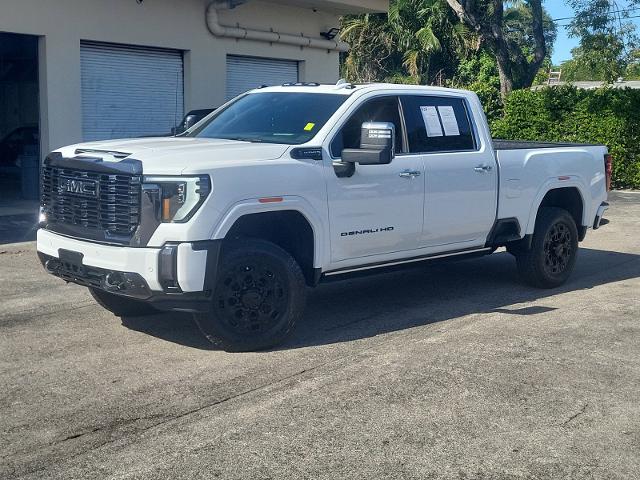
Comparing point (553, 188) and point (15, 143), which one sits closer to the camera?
point (553, 188)

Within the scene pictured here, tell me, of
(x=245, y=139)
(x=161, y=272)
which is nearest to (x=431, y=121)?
(x=245, y=139)

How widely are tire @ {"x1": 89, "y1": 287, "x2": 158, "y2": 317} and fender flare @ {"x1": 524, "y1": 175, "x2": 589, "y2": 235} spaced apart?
385 cm

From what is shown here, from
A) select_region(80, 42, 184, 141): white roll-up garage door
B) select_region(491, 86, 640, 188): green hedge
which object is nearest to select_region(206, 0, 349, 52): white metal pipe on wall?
select_region(80, 42, 184, 141): white roll-up garage door

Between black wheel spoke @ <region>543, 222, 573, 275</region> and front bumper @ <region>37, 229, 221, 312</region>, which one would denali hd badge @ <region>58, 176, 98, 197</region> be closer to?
front bumper @ <region>37, 229, 221, 312</region>

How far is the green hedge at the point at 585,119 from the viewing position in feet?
65.3

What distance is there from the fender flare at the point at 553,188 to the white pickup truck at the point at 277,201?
0.03 metres

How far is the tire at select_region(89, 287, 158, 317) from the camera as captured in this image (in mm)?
7293

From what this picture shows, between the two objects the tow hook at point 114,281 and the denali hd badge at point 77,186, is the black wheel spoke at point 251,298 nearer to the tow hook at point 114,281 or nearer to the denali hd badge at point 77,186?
the tow hook at point 114,281

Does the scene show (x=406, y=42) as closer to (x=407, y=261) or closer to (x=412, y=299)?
(x=412, y=299)

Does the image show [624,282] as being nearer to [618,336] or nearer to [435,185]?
[618,336]

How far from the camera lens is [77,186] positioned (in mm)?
6371

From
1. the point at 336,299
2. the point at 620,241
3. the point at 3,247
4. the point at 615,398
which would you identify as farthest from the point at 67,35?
the point at 615,398

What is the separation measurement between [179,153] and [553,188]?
4406 mm

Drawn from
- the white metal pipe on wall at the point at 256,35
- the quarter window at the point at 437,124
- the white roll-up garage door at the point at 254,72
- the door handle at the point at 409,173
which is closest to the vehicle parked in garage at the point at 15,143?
the white roll-up garage door at the point at 254,72
